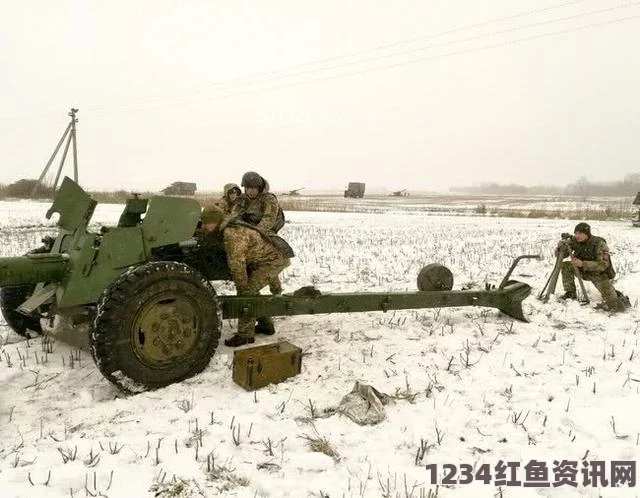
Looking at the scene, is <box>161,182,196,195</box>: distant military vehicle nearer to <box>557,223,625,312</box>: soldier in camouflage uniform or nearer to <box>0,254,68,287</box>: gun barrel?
<box>557,223,625,312</box>: soldier in camouflage uniform

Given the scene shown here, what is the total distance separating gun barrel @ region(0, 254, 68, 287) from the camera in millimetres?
3768

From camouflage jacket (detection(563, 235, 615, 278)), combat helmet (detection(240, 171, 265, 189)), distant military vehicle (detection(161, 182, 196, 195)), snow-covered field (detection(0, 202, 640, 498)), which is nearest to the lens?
snow-covered field (detection(0, 202, 640, 498))

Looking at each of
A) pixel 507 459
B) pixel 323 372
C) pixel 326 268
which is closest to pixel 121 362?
pixel 323 372

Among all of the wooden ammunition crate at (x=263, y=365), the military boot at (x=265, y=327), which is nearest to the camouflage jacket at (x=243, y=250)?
the military boot at (x=265, y=327)

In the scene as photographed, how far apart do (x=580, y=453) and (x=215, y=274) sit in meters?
3.36

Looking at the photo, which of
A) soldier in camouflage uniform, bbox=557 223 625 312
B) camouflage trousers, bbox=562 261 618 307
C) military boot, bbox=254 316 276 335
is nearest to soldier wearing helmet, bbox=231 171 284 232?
military boot, bbox=254 316 276 335

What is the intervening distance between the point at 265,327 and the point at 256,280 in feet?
2.00

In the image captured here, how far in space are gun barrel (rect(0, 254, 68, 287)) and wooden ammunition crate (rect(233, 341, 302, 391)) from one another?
1.49 m

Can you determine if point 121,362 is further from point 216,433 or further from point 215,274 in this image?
point 215,274

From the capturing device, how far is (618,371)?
4223 mm

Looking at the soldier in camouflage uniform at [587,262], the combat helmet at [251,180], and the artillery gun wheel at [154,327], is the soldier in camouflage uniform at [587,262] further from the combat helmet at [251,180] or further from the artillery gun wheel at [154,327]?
the artillery gun wheel at [154,327]

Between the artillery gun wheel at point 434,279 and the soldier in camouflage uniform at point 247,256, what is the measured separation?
1480 millimetres

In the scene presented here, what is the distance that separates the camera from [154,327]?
12.3 ft

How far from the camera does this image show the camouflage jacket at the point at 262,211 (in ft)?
16.7
